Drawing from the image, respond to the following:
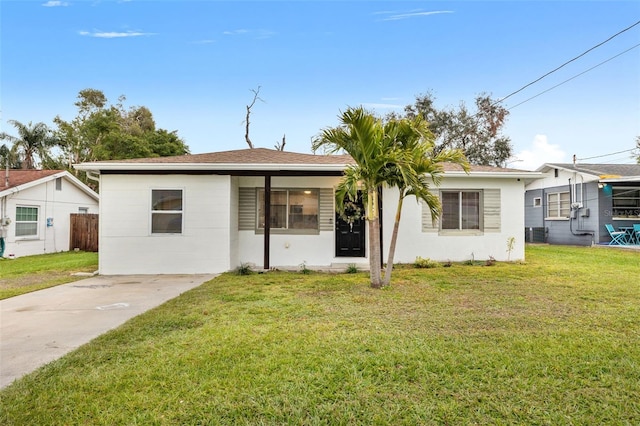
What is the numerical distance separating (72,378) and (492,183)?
10060 mm

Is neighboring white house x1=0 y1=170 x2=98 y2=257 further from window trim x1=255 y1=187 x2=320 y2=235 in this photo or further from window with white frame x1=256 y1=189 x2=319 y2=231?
window with white frame x1=256 y1=189 x2=319 y2=231

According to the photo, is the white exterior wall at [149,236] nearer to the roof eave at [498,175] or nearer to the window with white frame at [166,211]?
the window with white frame at [166,211]

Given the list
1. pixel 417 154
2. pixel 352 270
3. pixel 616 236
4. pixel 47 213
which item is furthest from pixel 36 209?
pixel 616 236

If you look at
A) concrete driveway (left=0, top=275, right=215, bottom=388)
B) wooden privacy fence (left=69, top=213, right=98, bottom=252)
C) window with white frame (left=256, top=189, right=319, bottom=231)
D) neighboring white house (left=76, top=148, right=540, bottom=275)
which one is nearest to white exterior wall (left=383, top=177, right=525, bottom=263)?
neighboring white house (left=76, top=148, right=540, bottom=275)

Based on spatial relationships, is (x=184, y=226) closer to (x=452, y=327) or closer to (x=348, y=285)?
(x=348, y=285)

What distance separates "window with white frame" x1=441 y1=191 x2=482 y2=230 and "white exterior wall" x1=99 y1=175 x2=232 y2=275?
6.13 metres

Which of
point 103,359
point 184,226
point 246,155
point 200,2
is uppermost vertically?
point 200,2

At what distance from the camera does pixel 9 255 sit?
1142 centimetres

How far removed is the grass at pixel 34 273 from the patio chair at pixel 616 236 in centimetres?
1834

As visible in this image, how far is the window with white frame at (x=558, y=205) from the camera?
607 inches

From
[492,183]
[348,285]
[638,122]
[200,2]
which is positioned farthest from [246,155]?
[638,122]

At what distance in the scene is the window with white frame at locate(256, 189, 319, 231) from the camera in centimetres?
938

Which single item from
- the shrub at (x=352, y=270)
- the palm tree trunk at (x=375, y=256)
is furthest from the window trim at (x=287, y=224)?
the palm tree trunk at (x=375, y=256)

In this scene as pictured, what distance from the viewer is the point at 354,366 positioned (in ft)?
9.46
